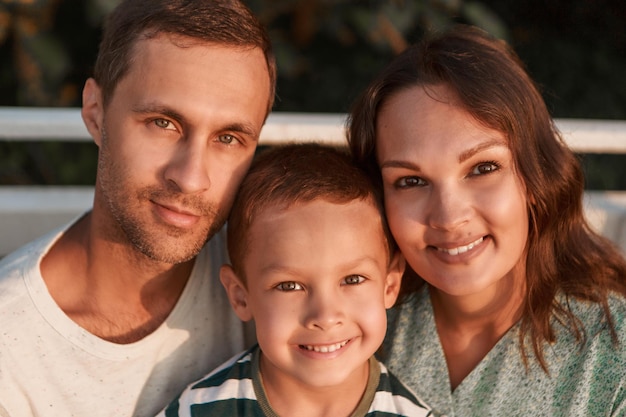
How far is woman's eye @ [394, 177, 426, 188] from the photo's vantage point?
1973mm

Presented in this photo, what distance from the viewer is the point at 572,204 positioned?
84.7 inches

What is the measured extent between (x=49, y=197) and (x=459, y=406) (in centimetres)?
152

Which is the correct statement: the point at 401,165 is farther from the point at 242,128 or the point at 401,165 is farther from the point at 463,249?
the point at 242,128

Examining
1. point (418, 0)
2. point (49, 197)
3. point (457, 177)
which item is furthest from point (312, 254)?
point (418, 0)

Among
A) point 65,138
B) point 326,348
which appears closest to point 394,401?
point 326,348

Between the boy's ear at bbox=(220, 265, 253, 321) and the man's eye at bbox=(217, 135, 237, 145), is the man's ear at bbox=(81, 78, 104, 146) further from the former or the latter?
the boy's ear at bbox=(220, 265, 253, 321)

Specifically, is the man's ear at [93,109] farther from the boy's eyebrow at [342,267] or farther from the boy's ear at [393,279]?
the boy's ear at [393,279]

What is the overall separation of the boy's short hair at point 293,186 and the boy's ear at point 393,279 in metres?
0.04

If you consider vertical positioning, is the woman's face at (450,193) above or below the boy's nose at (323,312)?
above

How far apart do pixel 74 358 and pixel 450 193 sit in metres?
1.00

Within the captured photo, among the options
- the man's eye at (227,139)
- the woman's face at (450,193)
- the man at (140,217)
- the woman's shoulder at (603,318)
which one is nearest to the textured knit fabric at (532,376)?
the woman's shoulder at (603,318)

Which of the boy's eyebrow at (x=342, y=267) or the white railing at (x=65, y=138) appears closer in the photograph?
the boy's eyebrow at (x=342, y=267)

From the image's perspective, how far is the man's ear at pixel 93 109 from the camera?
2.16 m

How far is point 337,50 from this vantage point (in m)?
4.90
